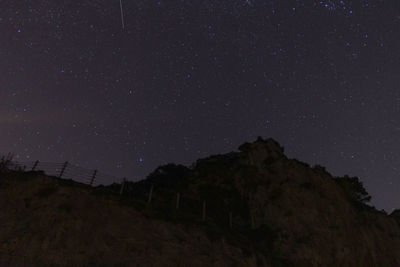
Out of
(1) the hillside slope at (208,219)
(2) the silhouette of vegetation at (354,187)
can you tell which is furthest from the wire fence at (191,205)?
(2) the silhouette of vegetation at (354,187)

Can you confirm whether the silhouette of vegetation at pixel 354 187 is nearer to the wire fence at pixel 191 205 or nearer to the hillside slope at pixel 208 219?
the hillside slope at pixel 208 219

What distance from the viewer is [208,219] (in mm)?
26969

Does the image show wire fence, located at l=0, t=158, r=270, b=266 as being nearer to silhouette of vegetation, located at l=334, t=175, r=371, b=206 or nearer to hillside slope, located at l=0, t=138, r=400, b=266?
hillside slope, located at l=0, t=138, r=400, b=266

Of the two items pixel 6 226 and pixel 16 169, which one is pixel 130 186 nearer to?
pixel 16 169

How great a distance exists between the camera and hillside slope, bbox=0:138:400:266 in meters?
18.5

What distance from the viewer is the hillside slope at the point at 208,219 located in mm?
18500

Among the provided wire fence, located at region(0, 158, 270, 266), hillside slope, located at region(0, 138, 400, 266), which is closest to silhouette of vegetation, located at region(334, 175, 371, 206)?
hillside slope, located at region(0, 138, 400, 266)

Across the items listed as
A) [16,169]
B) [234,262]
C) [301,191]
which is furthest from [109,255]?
[301,191]

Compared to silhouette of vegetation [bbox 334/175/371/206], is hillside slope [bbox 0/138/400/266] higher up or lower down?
lower down

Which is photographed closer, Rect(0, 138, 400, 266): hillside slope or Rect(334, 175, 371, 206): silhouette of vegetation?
Rect(0, 138, 400, 266): hillside slope

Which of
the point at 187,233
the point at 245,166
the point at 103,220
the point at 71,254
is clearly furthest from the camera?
the point at 245,166

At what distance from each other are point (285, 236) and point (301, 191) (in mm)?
7129

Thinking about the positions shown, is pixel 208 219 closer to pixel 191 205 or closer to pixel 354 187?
pixel 191 205

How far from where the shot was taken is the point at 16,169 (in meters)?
24.2
